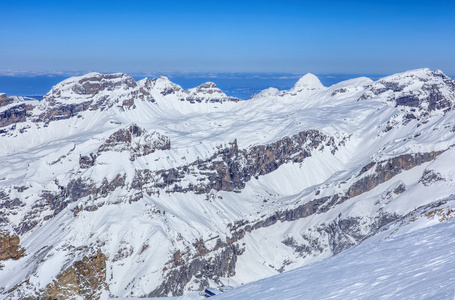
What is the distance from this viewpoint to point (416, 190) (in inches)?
7136

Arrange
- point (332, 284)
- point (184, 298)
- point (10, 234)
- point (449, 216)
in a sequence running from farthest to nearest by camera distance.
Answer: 1. point (10, 234)
2. point (449, 216)
3. point (184, 298)
4. point (332, 284)

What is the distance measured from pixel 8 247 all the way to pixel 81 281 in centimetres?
1912

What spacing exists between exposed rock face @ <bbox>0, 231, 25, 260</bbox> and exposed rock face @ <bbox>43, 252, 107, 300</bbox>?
17.8 meters

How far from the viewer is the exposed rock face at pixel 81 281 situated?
39.2 metres

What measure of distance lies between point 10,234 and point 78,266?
1898 cm

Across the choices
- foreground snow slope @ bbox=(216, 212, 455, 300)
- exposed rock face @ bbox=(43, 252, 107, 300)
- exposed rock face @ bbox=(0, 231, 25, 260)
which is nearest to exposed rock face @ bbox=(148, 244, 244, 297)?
exposed rock face @ bbox=(0, 231, 25, 260)

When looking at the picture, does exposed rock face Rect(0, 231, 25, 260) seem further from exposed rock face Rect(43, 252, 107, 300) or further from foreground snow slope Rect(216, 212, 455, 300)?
foreground snow slope Rect(216, 212, 455, 300)

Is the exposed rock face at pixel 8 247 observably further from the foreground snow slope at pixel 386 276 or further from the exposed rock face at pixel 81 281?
the foreground snow slope at pixel 386 276

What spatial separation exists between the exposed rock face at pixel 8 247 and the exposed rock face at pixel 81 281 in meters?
17.8

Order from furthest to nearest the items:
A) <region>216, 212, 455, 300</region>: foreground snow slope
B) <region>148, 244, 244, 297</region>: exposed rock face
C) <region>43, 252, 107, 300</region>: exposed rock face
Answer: <region>148, 244, 244, 297</region>: exposed rock face
<region>43, 252, 107, 300</region>: exposed rock face
<region>216, 212, 455, 300</region>: foreground snow slope

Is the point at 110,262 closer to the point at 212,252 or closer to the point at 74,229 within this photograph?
the point at 74,229

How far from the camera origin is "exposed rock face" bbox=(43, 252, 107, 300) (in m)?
39.2

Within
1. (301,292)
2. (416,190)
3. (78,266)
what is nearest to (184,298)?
(78,266)

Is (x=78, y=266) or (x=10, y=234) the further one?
(x=10, y=234)
